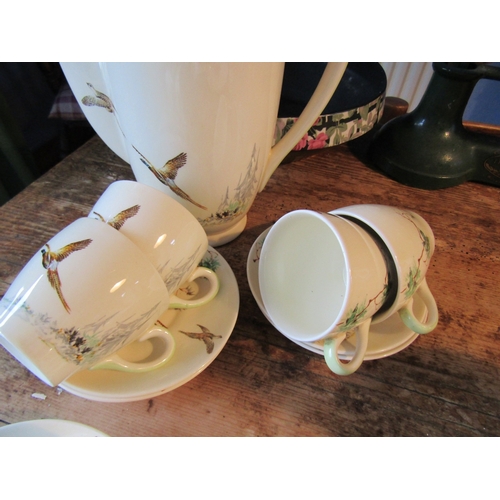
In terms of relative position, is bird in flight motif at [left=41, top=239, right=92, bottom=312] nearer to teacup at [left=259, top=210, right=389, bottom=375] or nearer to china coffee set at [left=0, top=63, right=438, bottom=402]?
china coffee set at [left=0, top=63, right=438, bottom=402]

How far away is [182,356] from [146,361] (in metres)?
0.03

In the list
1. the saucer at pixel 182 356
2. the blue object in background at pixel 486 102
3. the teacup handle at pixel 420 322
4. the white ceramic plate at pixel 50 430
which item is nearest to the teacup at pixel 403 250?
the teacup handle at pixel 420 322

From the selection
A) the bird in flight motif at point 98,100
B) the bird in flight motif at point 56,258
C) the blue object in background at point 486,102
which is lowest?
the blue object in background at point 486,102

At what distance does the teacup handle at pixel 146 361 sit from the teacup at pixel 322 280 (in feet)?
0.29

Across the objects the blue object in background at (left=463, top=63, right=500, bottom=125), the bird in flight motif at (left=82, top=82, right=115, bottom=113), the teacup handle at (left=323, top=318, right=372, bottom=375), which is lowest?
the blue object in background at (left=463, top=63, right=500, bottom=125)

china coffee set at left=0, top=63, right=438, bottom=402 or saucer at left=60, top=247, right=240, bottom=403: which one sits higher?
china coffee set at left=0, top=63, right=438, bottom=402

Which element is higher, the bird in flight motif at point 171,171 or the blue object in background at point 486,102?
the bird in flight motif at point 171,171

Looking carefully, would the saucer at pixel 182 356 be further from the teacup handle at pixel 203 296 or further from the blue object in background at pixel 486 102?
the blue object in background at pixel 486 102

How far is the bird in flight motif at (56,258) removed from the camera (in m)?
0.26

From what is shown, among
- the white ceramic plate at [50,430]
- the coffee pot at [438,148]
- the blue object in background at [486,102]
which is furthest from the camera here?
the blue object in background at [486,102]

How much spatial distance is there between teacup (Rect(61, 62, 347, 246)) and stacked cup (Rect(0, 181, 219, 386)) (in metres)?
→ 0.04

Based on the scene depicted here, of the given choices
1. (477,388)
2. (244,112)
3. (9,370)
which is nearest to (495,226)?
(477,388)

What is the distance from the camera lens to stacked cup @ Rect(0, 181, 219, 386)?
0.25m

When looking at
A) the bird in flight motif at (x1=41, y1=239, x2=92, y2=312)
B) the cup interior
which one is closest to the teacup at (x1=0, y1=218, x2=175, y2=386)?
the bird in flight motif at (x1=41, y1=239, x2=92, y2=312)
